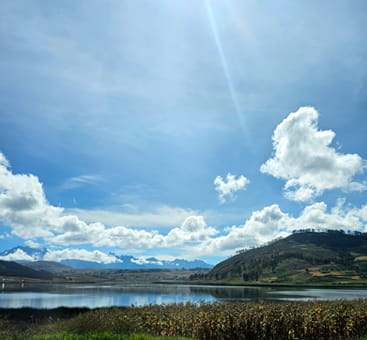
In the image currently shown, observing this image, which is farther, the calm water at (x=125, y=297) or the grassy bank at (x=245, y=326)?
the calm water at (x=125, y=297)

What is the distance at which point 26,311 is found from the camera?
52.7 metres

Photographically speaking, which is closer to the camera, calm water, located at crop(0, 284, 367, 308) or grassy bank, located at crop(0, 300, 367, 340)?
grassy bank, located at crop(0, 300, 367, 340)

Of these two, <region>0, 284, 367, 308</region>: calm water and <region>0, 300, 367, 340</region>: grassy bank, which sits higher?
<region>0, 300, 367, 340</region>: grassy bank

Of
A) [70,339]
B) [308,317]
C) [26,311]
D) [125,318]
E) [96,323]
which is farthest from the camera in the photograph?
[26,311]

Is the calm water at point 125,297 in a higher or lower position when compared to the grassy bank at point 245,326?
lower

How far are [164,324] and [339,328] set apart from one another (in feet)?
47.4

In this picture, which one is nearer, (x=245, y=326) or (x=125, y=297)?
(x=245, y=326)

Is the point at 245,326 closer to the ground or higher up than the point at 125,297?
higher up

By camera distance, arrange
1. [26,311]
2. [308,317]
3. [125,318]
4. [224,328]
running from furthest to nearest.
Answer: [26,311]
[125,318]
[308,317]
[224,328]

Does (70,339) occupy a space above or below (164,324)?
above

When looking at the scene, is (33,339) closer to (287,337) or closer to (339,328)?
(287,337)

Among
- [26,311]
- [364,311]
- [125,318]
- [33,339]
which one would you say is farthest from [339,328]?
[26,311]

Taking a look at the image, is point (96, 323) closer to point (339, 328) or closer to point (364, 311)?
point (339, 328)

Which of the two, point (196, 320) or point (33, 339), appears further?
point (196, 320)
